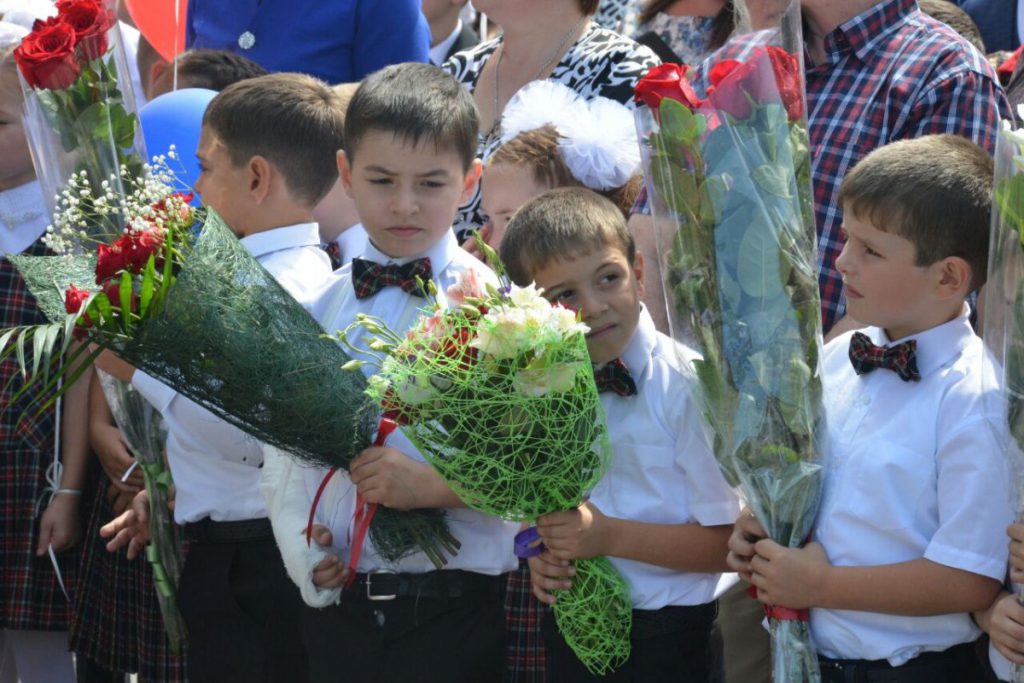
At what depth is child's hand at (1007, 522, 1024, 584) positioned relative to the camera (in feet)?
8.48

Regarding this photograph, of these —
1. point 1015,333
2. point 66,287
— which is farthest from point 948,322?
point 66,287

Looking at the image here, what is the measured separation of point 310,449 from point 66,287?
731mm

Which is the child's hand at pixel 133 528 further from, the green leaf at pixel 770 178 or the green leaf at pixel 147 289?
the green leaf at pixel 770 178

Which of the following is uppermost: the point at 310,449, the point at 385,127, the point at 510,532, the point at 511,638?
the point at 385,127

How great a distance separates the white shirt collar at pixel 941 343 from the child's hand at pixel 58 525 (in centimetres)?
305

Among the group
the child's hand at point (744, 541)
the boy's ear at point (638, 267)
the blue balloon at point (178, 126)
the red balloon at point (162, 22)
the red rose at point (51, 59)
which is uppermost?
the red balloon at point (162, 22)

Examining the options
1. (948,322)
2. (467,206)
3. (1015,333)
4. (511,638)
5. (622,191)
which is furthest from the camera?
(467,206)

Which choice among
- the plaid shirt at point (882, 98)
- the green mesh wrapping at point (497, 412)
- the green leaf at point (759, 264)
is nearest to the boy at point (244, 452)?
the green mesh wrapping at point (497, 412)

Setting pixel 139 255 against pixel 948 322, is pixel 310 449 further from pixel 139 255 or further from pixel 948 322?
pixel 948 322

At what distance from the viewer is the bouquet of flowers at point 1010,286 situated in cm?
248

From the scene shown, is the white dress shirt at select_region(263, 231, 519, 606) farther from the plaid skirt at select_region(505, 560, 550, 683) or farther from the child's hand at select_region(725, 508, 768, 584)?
the child's hand at select_region(725, 508, 768, 584)

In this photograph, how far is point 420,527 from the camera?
3334 millimetres

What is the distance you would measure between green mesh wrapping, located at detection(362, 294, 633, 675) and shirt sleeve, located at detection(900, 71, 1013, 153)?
1264 mm

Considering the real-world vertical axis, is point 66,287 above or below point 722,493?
above
